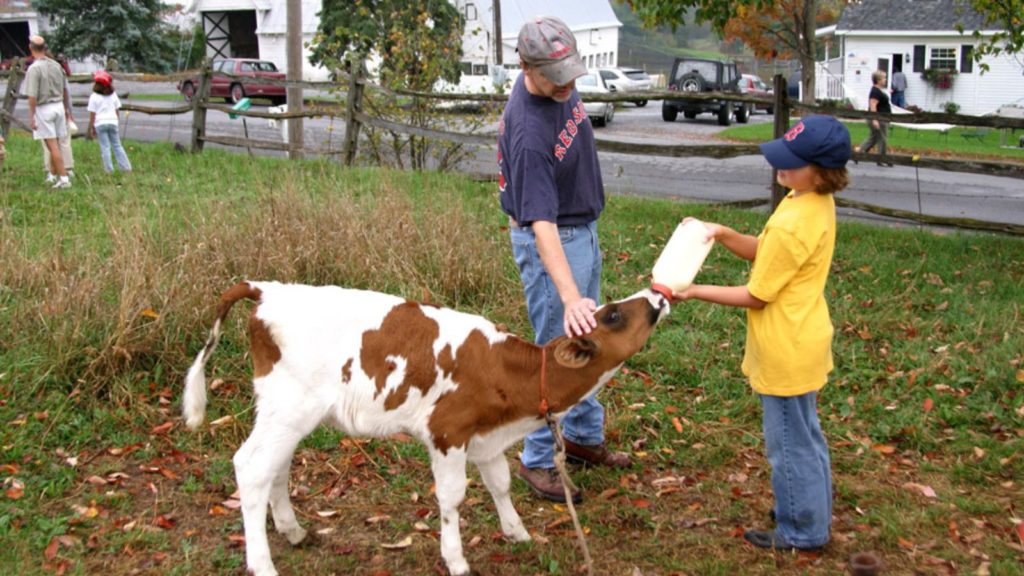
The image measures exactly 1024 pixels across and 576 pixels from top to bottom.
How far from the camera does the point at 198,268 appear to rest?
640cm

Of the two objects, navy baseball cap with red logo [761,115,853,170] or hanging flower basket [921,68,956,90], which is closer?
navy baseball cap with red logo [761,115,853,170]

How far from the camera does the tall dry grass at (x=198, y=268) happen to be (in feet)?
19.2

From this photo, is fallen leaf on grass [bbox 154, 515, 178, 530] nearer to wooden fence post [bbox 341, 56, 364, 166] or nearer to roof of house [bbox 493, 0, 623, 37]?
wooden fence post [bbox 341, 56, 364, 166]

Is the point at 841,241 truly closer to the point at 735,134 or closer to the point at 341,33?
the point at 341,33

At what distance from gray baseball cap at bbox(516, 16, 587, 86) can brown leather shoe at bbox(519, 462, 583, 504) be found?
201 centimetres

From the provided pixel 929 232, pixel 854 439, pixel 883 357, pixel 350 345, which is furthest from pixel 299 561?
pixel 929 232

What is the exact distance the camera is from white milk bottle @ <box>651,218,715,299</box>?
393 centimetres

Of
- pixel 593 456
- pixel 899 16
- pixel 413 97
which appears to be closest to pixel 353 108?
pixel 413 97

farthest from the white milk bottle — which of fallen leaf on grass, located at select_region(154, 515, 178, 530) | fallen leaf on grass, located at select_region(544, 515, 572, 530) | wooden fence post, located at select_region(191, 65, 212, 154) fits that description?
wooden fence post, located at select_region(191, 65, 212, 154)

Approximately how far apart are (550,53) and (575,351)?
124cm

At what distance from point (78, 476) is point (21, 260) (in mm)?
1984

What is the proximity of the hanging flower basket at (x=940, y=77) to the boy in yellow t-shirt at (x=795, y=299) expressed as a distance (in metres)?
39.6

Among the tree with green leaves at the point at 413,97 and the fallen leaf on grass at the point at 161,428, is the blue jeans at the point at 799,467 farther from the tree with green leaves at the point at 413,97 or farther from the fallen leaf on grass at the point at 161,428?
the tree with green leaves at the point at 413,97

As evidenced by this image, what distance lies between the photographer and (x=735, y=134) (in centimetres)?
2588
